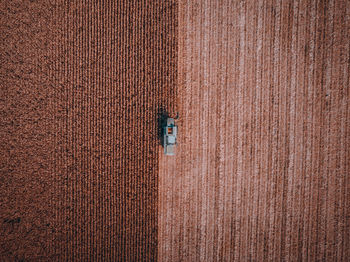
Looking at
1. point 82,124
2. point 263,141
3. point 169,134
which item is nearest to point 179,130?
point 169,134

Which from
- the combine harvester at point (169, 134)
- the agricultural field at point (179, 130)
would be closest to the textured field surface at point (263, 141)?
the agricultural field at point (179, 130)

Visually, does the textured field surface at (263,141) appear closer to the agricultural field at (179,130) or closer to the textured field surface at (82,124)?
the agricultural field at (179,130)

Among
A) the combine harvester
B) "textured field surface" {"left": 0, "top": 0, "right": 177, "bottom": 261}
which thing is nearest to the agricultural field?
"textured field surface" {"left": 0, "top": 0, "right": 177, "bottom": 261}

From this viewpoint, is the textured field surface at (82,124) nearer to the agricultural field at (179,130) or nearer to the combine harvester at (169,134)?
the agricultural field at (179,130)

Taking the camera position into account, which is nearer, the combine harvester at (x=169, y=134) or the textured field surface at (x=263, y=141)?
the combine harvester at (x=169, y=134)

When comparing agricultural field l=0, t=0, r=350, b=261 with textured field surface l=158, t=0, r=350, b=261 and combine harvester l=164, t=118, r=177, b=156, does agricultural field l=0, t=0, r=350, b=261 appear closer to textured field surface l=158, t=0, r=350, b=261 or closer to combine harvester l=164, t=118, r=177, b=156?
textured field surface l=158, t=0, r=350, b=261

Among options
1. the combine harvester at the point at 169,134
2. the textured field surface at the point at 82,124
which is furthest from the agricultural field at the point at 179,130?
the combine harvester at the point at 169,134
